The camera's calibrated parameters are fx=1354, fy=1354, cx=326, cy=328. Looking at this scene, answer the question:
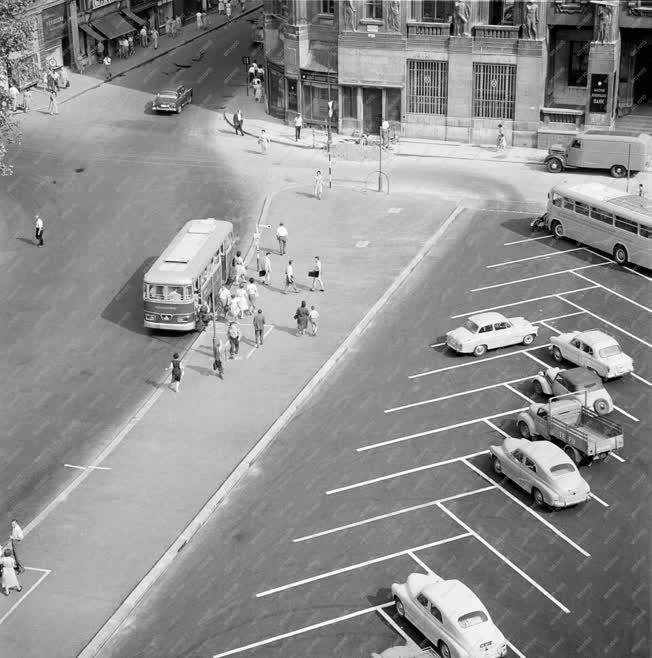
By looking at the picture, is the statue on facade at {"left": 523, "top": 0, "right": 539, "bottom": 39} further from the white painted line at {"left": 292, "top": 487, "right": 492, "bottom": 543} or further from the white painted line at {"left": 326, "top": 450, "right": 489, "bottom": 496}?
the white painted line at {"left": 292, "top": 487, "right": 492, "bottom": 543}

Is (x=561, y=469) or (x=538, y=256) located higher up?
(x=561, y=469)

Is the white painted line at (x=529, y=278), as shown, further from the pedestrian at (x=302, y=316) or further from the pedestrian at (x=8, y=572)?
the pedestrian at (x=8, y=572)

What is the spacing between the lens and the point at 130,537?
41281 mm

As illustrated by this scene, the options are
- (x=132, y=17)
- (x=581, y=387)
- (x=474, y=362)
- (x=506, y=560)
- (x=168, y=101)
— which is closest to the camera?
(x=506, y=560)

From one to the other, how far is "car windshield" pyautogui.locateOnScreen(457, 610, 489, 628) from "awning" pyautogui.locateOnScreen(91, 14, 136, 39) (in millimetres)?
70870

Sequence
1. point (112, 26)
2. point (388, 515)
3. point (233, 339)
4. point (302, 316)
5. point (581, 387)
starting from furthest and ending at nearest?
1. point (112, 26)
2. point (302, 316)
3. point (233, 339)
4. point (581, 387)
5. point (388, 515)

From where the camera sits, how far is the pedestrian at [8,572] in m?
38.6

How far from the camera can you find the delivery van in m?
72.0

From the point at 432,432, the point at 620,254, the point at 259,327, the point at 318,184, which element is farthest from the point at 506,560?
the point at 318,184

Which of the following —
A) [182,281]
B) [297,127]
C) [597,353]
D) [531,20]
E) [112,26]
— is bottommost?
[597,353]

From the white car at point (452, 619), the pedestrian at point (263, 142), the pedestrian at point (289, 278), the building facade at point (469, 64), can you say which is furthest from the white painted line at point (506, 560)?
the building facade at point (469, 64)

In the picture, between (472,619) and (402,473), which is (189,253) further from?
(472,619)

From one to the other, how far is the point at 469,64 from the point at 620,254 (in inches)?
826

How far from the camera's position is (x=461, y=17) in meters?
76.4
